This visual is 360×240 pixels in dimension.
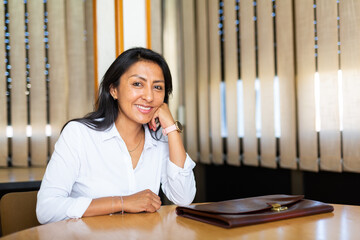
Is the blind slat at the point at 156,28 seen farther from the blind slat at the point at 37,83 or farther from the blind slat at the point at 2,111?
the blind slat at the point at 2,111

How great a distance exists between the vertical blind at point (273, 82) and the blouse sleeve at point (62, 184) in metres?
1.84

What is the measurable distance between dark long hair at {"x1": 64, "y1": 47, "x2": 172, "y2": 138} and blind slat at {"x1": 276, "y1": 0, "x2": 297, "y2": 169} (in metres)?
1.33

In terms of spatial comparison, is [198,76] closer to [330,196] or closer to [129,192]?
[330,196]

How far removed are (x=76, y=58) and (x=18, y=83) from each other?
53cm

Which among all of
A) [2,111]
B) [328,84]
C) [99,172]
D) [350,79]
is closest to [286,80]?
[328,84]

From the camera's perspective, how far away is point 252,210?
119 cm

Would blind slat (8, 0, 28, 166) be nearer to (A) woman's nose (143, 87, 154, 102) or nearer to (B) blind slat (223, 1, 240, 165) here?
(B) blind slat (223, 1, 240, 165)

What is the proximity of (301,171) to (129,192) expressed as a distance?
1824 mm

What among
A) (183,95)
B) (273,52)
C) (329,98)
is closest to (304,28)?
(273,52)

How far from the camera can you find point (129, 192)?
174 cm

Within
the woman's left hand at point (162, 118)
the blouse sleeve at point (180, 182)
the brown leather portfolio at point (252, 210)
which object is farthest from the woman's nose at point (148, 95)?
the brown leather portfolio at point (252, 210)

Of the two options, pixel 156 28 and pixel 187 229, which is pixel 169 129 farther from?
pixel 156 28

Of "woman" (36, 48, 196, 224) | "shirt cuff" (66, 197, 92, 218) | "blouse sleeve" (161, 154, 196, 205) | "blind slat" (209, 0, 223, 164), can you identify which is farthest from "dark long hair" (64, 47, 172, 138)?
"blind slat" (209, 0, 223, 164)

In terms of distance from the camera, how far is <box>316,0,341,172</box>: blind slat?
278 centimetres
